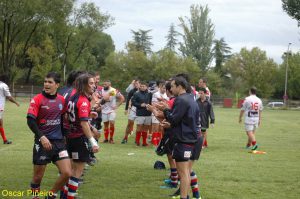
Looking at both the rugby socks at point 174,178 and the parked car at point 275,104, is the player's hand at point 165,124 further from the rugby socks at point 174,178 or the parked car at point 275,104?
the parked car at point 275,104

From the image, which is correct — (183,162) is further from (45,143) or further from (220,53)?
(220,53)

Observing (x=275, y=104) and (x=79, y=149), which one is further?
(x=275, y=104)

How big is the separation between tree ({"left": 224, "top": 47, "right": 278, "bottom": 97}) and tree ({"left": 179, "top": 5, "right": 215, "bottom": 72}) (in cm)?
610

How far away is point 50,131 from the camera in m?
6.78

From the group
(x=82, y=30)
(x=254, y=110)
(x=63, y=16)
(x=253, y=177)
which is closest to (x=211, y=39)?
(x=82, y=30)

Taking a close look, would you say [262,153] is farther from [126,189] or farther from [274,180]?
[126,189]

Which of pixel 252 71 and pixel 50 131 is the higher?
pixel 252 71

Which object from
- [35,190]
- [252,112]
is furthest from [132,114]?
[35,190]

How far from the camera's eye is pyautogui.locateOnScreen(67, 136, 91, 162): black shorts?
22.5ft

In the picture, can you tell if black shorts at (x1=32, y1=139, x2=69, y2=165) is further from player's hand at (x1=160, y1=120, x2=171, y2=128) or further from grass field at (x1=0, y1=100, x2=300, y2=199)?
player's hand at (x1=160, y1=120, x2=171, y2=128)

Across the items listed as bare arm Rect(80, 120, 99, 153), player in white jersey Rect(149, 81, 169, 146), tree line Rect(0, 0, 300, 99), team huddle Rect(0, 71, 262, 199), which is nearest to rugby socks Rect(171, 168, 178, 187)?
team huddle Rect(0, 71, 262, 199)

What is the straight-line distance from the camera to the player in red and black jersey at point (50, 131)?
21.8 feet

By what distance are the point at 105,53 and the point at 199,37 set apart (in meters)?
23.5

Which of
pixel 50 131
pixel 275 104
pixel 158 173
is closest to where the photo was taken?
pixel 50 131
